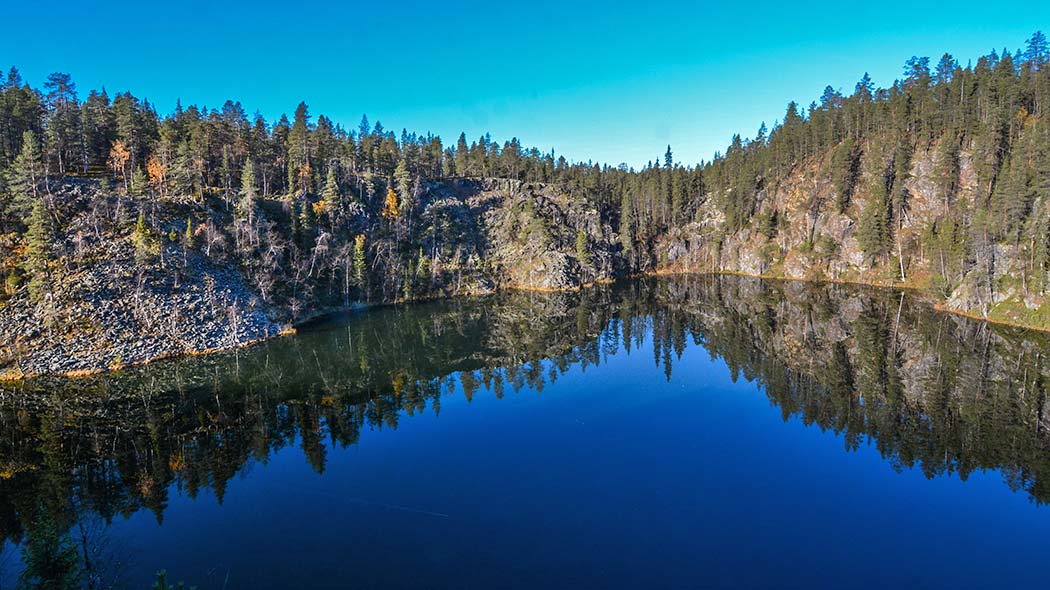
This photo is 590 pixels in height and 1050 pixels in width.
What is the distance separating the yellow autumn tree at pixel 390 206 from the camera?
118688mm

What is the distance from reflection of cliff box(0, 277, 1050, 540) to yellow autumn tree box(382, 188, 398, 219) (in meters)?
40.4

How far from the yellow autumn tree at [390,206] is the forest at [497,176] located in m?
0.60

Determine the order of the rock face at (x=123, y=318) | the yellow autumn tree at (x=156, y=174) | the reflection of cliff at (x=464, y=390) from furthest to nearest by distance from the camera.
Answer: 1. the yellow autumn tree at (x=156, y=174)
2. the rock face at (x=123, y=318)
3. the reflection of cliff at (x=464, y=390)

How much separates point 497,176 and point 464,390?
129386mm

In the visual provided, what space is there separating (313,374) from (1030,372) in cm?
7160

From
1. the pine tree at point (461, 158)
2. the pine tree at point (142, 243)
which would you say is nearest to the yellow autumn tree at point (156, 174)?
the pine tree at point (142, 243)

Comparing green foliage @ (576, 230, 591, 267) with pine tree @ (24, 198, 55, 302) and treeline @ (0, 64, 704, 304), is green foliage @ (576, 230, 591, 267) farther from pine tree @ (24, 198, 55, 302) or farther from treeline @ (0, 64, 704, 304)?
pine tree @ (24, 198, 55, 302)

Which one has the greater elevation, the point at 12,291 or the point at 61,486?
the point at 12,291

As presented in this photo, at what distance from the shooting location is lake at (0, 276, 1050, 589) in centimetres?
2250

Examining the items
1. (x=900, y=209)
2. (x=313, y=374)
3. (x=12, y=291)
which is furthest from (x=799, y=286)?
(x=12, y=291)

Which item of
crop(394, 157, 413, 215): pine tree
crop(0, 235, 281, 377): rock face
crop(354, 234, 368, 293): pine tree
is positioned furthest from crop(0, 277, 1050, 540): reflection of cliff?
crop(394, 157, 413, 215): pine tree

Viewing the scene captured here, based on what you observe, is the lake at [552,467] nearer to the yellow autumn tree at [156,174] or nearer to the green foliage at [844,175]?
the yellow autumn tree at [156,174]

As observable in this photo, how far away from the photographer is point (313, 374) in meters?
53.3

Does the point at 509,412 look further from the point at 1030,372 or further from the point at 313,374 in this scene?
the point at 1030,372
